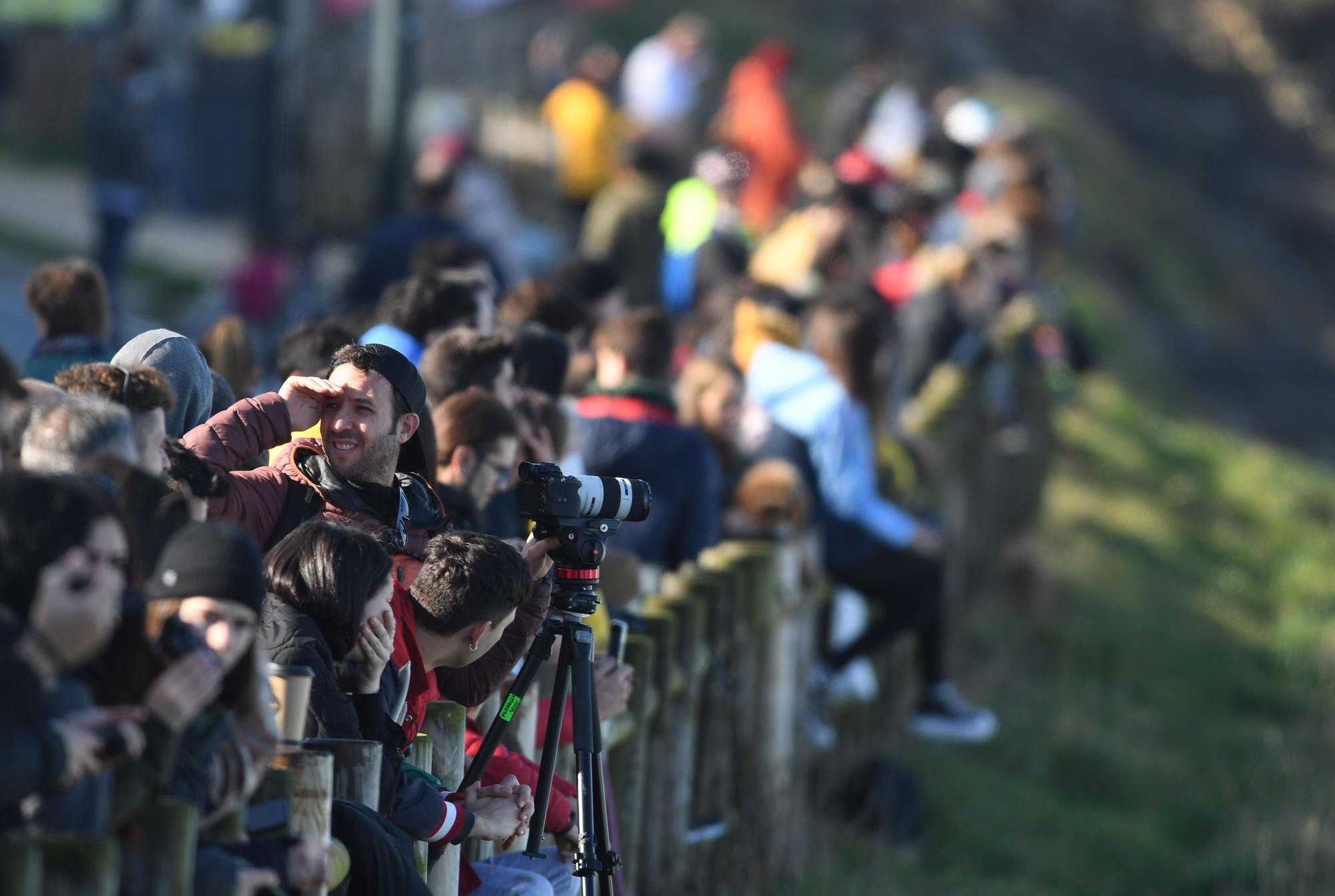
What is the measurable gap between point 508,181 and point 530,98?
3756 mm

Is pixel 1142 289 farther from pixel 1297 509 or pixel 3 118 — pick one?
pixel 3 118

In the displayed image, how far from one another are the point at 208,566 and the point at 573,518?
1146 millimetres

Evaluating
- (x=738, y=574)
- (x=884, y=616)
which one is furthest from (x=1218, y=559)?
(x=738, y=574)

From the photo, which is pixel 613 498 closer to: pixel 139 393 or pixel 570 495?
pixel 570 495

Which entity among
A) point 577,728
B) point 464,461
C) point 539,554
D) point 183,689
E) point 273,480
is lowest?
point 577,728

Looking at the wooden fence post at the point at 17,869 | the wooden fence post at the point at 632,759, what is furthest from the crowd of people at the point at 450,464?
the wooden fence post at the point at 632,759

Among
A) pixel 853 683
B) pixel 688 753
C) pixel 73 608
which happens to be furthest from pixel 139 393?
pixel 853 683

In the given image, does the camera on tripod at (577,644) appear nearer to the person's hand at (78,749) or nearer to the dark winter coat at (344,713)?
the dark winter coat at (344,713)

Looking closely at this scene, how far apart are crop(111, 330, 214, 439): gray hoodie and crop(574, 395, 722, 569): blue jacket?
148cm

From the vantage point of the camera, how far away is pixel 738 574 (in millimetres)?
5477

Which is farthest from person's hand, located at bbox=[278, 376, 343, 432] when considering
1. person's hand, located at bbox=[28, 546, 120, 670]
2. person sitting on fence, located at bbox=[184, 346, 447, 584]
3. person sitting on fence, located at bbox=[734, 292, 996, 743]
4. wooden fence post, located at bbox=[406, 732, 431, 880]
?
person sitting on fence, located at bbox=[734, 292, 996, 743]

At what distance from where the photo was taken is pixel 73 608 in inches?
101

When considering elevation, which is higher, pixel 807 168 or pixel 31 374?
pixel 807 168

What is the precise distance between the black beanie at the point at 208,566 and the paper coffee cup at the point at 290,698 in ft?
0.82
